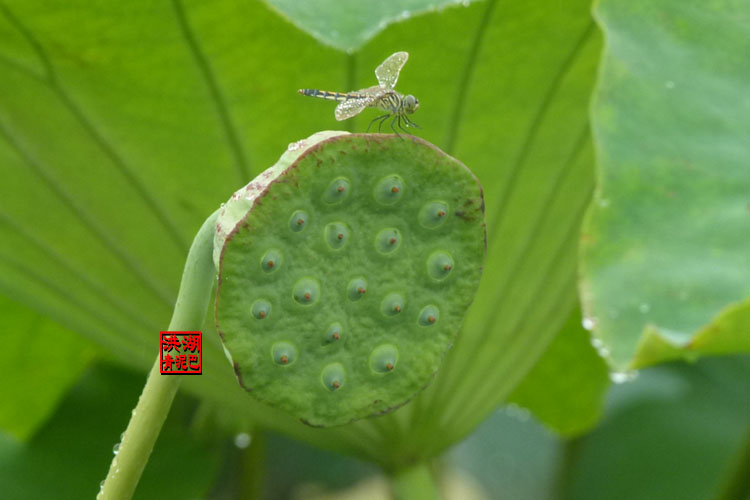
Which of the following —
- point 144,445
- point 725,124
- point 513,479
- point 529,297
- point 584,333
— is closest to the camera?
point 144,445

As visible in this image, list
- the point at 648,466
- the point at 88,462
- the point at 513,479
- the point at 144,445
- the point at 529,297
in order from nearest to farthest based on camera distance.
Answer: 1. the point at 144,445
2. the point at 529,297
3. the point at 88,462
4. the point at 648,466
5. the point at 513,479

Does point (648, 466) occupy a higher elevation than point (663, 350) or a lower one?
lower

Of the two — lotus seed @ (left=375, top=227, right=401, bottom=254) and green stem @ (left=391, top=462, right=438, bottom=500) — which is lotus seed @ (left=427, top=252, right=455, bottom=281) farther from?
green stem @ (left=391, top=462, right=438, bottom=500)

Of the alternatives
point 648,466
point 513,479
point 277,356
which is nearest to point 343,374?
point 277,356

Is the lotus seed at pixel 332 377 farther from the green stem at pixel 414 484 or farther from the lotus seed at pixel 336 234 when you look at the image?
the green stem at pixel 414 484

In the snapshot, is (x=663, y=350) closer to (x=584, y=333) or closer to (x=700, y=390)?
(x=584, y=333)

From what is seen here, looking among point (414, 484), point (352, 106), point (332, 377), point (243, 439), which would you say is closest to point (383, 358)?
point (332, 377)
